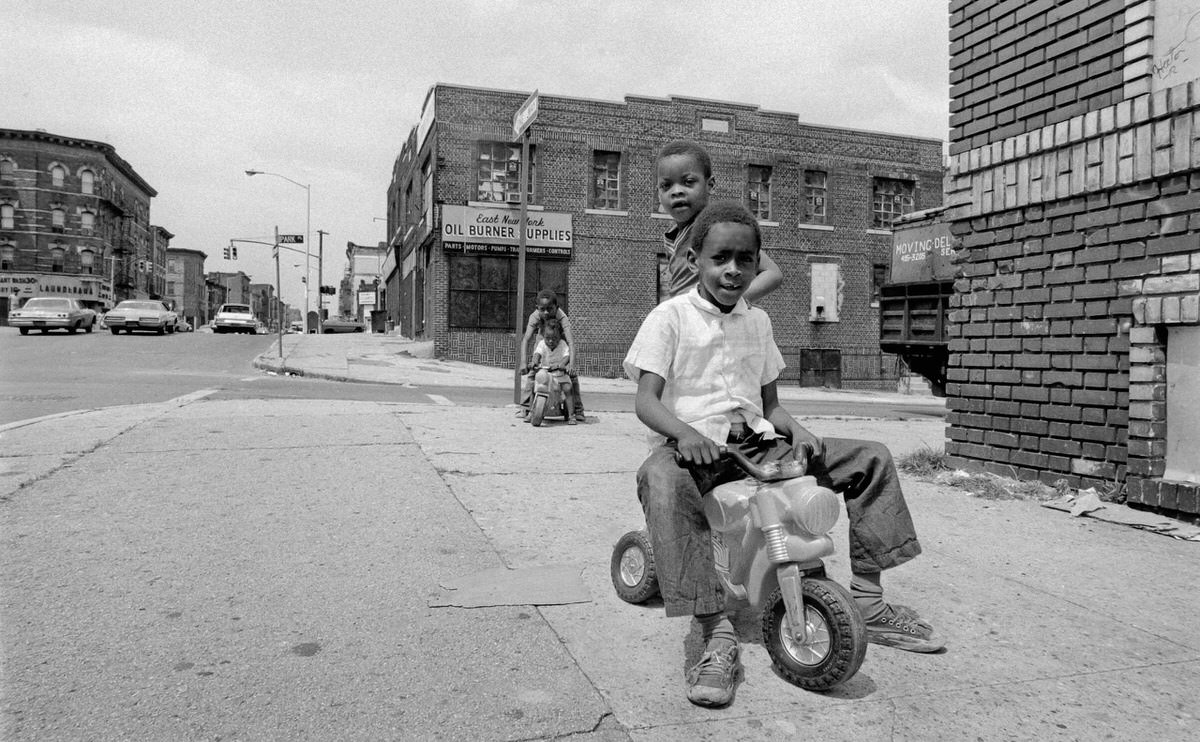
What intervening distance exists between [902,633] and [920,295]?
9282mm

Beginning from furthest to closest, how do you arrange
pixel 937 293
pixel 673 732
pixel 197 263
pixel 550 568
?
pixel 197 263, pixel 937 293, pixel 550 568, pixel 673 732

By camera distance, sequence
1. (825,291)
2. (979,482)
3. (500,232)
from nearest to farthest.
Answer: (979,482)
(500,232)
(825,291)

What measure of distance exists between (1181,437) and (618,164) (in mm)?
22012

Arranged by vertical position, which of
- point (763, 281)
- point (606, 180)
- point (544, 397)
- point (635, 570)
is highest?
point (606, 180)

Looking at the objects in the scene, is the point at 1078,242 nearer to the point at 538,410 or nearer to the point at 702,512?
the point at 702,512

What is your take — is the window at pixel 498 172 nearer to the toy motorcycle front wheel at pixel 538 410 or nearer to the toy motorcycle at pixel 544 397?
the toy motorcycle at pixel 544 397

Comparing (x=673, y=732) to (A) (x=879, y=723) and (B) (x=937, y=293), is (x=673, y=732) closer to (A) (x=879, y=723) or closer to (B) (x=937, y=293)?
(A) (x=879, y=723)

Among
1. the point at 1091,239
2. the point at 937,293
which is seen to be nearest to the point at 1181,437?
the point at 1091,239

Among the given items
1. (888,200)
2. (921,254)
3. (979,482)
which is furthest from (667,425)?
(888,200)

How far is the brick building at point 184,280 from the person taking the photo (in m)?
112

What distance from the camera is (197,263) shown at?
4626 inches

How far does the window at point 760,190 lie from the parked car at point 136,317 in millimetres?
23005

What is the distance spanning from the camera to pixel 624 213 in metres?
25.4

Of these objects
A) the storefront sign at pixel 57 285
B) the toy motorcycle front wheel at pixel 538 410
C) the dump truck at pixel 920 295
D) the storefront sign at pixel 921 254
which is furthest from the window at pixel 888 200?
the storefront sign at pixel 57 285
